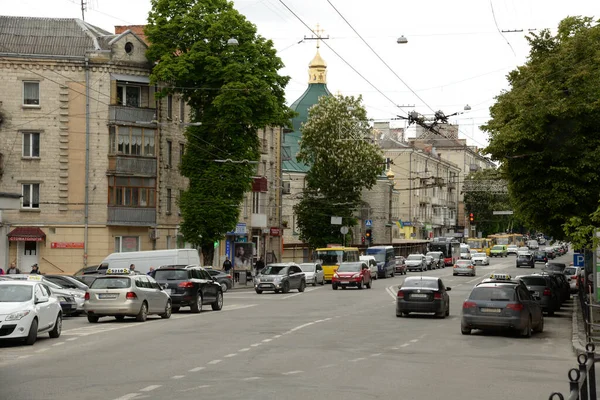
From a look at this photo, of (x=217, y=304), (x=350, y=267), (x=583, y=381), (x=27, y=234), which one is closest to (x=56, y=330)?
(x=217, y=304)

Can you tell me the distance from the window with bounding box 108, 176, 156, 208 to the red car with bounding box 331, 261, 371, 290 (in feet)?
37.4

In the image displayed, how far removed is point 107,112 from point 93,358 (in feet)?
127

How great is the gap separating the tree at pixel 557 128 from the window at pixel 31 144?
30199 millimetres

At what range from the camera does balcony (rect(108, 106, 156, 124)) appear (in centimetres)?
5612

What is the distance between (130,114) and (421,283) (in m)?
28.4

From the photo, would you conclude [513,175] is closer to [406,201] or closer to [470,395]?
[470,395]

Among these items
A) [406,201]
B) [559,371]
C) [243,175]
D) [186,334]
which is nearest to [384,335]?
[186,334]

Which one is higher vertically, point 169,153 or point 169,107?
point 169,107

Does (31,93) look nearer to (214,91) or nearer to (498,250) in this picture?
(214,91)

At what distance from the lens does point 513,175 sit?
1286 inches

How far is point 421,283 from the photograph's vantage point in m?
33.2

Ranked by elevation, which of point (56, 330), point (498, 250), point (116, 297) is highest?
point (498, 250)

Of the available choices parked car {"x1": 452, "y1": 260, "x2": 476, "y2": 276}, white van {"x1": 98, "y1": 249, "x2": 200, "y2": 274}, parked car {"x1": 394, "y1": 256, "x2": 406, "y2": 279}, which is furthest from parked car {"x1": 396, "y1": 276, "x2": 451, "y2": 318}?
parked car {"x1": 394, "y1": 256, "x2": 406, "y2": 279}

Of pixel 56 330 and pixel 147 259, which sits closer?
pixel 56 330
